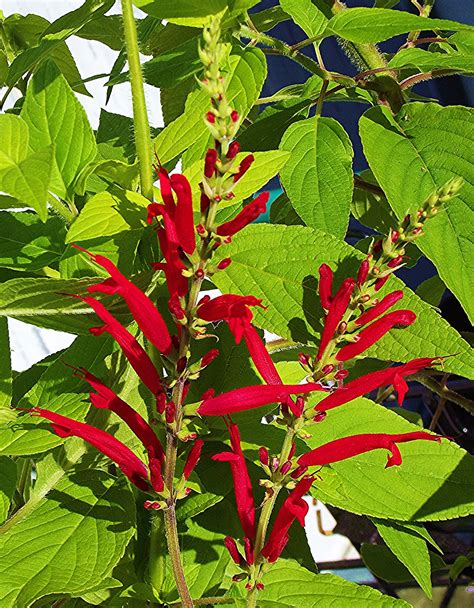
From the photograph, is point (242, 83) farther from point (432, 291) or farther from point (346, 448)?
point (432, 291)

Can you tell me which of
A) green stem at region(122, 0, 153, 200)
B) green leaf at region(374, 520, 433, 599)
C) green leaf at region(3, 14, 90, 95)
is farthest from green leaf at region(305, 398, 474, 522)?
green leaf at region(3, 14, 90, 95)

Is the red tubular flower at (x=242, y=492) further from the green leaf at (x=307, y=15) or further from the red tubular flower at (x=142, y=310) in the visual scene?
the green leaf at (x=307, y=15)

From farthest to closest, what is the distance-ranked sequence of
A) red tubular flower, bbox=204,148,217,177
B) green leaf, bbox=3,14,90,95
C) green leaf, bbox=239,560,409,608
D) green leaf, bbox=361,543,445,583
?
green leaf, bbox=361,543,445,583 → green leaf, bbox=3,14,90,95 → green leaf, bbox=239,560,409,608 → red tubular flower, bbox=204,148,217,177

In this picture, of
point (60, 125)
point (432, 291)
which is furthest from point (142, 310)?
point (432, 291)

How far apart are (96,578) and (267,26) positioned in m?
0.32

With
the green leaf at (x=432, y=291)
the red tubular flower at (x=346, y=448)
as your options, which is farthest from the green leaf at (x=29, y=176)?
the green leaf at (x=432, y=291)

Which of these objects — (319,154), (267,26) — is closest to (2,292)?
(319,154)

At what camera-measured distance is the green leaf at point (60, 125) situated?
33cm

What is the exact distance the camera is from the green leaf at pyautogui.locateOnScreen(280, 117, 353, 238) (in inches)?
13.0

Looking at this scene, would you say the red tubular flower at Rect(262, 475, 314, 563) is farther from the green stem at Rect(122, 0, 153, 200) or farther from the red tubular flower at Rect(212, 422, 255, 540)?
the green stem at Rect(122, 0, 153, 200)

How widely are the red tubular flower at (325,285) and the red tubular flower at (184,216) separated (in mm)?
51

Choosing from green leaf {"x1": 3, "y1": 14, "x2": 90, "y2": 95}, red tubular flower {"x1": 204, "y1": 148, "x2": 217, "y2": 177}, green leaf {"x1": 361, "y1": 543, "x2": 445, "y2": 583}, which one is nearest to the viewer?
red tubular flower {"x1": 204, "y1": 148, "x2": 217, "y2": 177}

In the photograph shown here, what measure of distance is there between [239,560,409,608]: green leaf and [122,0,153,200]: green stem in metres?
0.16

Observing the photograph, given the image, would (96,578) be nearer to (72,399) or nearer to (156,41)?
(72,399)
